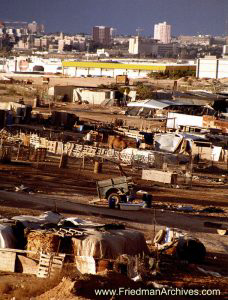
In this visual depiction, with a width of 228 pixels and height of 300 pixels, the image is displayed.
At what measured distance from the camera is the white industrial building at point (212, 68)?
43.0 meters

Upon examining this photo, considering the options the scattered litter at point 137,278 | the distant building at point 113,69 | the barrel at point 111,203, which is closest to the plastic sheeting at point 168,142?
the barrel at point 111,203

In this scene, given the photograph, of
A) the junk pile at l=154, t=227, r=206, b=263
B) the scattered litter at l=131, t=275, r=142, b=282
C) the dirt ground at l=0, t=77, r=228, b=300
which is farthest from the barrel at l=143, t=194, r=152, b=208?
the scattered litter at l=131, t=275, r=142, b=282

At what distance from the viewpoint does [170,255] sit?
9062mm

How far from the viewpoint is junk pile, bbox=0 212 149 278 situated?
27.1 ft

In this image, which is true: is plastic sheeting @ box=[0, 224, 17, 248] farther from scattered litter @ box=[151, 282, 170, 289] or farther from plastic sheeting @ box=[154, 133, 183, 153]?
plastic sheeting @ box=[154, 133, 183, 153]

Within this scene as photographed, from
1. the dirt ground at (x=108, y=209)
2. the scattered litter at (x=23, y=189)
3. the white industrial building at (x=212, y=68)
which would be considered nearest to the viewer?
the dirt ground at (x=108, y=209)

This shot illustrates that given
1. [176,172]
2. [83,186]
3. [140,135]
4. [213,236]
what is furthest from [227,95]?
[213,236]

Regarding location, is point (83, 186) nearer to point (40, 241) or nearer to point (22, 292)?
point (40, 241)

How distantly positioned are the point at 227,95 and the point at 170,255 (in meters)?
21.5

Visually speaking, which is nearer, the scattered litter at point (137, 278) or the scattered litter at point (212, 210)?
the scattered litter at point (137, 278)

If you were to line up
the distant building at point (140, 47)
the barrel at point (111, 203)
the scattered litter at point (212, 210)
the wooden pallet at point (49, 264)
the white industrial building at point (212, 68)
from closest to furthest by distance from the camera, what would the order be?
the wooden pallet at point (49, 264) → the barrel at point (111, 203) → the scattered litter at point (212, 210) → the white industrial building at point (212, 68) → the distant building at point (140, 47)

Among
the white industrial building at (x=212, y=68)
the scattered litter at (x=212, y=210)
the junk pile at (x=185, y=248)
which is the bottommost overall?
the scattered litter at (x=212, y=210)

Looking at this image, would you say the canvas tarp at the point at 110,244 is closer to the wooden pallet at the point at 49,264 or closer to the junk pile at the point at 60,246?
the junk pile at the point at 60,246

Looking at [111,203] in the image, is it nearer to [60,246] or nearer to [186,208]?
[186,208]
